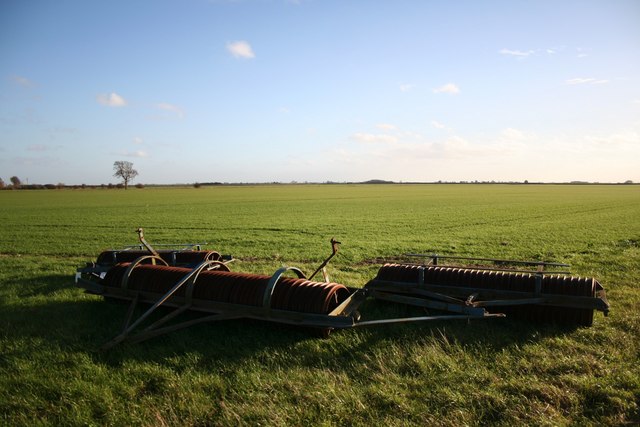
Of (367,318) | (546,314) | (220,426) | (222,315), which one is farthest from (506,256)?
(220,426)

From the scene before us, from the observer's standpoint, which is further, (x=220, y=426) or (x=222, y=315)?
(x=222, y=315)

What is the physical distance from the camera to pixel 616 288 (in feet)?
30.3

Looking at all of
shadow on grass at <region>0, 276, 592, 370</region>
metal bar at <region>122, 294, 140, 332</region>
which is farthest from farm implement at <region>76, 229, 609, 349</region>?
shadow on grass at <region>0, 276, 592, 370</region>

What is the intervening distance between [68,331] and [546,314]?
25.4 ft

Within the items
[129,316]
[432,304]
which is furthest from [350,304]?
[129,316]

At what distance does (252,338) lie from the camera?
642cm

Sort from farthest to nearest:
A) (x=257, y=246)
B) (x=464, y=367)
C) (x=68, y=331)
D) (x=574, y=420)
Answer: (x=257, y=246) → (x=68, y=331) → (x=464, y=367) → (x=574, y=420)

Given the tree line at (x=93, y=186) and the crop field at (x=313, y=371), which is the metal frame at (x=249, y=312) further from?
the tree line at (x=93, y=186)

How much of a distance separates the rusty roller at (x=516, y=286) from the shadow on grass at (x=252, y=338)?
0.26 meters

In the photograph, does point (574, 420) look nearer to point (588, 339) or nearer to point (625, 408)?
point (625, 408)

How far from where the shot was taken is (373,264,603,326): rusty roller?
665 cm

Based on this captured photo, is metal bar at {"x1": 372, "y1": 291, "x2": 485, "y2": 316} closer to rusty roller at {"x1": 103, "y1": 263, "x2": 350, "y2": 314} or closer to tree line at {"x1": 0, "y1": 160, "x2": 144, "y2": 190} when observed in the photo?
rusty roller at {"x1": 103, "y1": 263, "x2": 350, "y2": 314}

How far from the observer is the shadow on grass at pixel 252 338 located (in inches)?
229

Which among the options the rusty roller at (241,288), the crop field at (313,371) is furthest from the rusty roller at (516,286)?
the rusty roller at (241,288)
